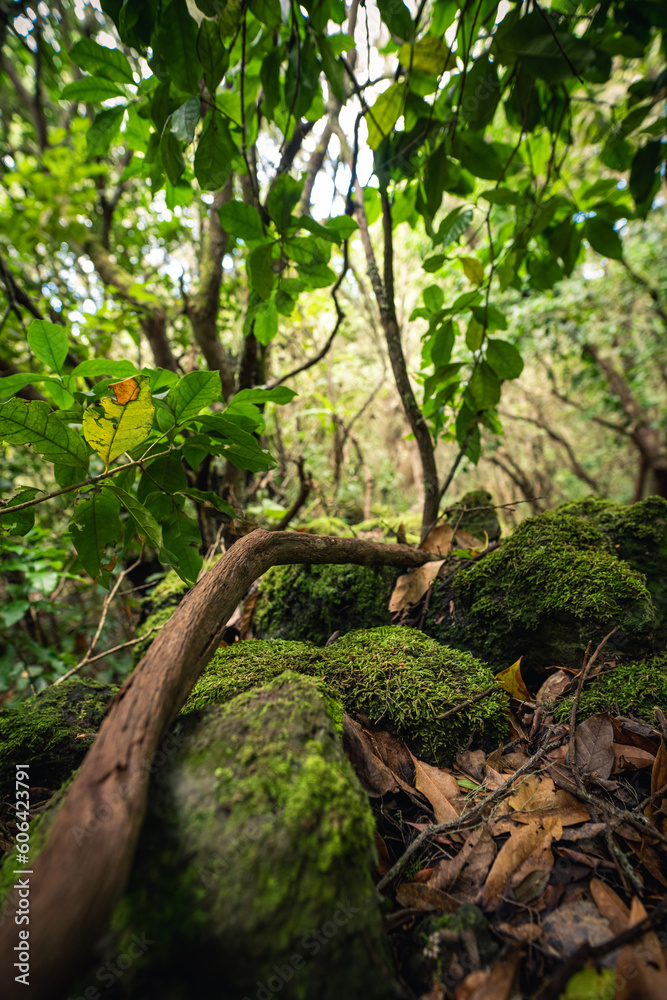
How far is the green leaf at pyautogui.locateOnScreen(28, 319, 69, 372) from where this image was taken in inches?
46.9

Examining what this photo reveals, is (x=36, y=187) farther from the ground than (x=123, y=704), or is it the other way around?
(x=36, y=187)

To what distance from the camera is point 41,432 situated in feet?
3.22

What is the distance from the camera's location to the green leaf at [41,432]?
3.08ft

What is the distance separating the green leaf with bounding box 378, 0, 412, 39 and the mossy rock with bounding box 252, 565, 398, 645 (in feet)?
6.30

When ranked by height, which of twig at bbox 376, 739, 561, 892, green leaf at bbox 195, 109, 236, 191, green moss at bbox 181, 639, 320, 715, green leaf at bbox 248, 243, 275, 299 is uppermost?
green leaf at bbox 195, 109, 236, 191

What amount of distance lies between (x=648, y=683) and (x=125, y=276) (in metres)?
3.98

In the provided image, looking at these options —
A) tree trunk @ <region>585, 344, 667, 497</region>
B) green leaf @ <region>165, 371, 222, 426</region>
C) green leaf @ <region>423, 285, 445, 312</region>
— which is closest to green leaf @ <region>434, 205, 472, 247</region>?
green leaf @ <region>423, 285, 445, 312</region>

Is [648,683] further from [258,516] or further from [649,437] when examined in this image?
[649,437]

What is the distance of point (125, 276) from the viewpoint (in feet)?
10.4

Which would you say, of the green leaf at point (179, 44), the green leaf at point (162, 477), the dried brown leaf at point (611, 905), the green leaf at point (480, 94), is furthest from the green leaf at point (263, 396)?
the dried brown leaf at point (611, 905)

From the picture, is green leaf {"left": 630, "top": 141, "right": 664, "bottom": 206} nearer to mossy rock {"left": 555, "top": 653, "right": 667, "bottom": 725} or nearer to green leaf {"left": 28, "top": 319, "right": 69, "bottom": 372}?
mossy rock {"left": 555, "top": 653, "right": 667, "bottom": 725}

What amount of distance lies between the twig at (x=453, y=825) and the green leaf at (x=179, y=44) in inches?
78.3

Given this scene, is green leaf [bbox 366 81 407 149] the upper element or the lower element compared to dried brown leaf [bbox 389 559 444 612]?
upper

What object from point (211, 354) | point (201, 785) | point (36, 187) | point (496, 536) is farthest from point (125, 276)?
point (201, 785)
